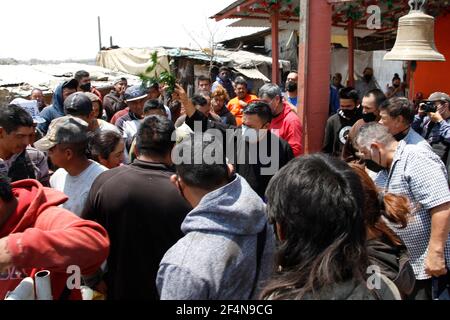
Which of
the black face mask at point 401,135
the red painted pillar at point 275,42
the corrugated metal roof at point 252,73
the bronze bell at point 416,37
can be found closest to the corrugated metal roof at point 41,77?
the corrugated metal roof at point 252,73

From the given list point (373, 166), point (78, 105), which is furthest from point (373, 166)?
point (78, 105)

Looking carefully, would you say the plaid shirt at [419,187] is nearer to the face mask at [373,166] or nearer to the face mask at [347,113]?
the face mask at [373,166]

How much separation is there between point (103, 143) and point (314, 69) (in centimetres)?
291

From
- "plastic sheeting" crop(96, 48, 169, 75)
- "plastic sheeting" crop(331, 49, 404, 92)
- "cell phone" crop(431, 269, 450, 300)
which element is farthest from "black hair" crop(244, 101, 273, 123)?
"plastic sheeting" crop(96, 48, 169, 75)

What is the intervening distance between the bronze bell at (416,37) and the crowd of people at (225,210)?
681 millimetres

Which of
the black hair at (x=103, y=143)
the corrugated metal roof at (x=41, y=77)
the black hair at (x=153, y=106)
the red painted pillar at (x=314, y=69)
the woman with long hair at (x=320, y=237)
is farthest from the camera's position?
the corrugated metal roof at (x=41, y=77)

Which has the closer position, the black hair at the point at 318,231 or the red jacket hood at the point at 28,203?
the black hair at the point at 318,231

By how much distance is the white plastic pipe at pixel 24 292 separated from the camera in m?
1.55

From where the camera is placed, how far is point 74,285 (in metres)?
1.90

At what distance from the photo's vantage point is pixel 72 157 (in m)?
2.94

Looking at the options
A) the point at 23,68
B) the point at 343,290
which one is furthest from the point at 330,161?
the point at 23,68

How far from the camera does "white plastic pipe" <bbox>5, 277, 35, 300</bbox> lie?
1552 mm

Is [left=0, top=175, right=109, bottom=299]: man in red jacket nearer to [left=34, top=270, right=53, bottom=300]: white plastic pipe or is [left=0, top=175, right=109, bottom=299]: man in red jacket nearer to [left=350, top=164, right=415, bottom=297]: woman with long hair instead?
[left=34, top=270, right=53, bottom=300]: white plastic pipe
